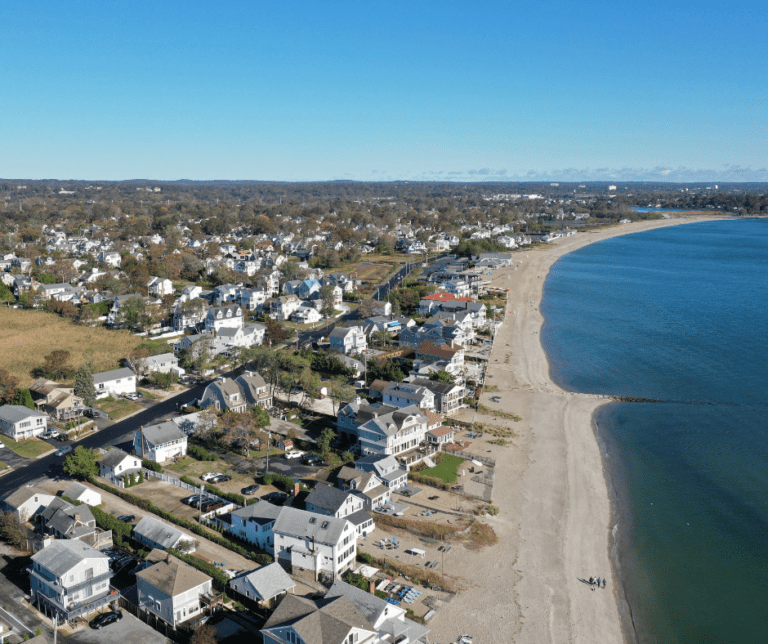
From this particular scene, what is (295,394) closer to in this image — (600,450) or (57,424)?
(57,424)

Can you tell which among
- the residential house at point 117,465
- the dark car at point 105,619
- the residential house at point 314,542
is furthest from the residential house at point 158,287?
the dark car at point 105,619

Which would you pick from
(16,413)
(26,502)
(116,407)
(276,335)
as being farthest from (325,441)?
(276,335)

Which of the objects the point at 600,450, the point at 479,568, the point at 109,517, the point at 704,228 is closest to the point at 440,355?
the point at 600,450

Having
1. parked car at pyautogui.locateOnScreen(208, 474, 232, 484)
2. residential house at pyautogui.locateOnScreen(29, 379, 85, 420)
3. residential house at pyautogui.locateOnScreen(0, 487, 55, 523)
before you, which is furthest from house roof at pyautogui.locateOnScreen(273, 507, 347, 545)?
residential house at pyautogui.locateOnScreen(29, 379, 85, 420)

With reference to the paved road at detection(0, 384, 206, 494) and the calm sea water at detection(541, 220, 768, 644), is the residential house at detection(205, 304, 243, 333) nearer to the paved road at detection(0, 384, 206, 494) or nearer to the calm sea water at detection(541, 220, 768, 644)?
the paved road at detection(0, 384, 206, 494)

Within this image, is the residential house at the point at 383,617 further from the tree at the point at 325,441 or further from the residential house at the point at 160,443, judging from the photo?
the residential house at the point at 160,443

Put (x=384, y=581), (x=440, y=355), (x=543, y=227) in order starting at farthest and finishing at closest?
(x=543, y=227) → (x=440, y=355) → (x=384, y=581)
